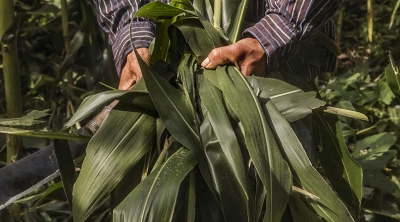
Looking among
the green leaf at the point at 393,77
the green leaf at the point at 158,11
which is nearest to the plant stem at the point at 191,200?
the green leaf at the point at 158,11

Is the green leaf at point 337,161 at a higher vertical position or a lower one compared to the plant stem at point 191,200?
lower

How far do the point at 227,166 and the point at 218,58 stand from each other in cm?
18

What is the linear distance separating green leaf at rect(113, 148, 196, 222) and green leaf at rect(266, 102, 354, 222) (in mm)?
123

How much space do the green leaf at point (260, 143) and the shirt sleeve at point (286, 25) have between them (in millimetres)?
87

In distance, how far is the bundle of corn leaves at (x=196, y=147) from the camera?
0.79 meters

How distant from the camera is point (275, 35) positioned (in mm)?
960

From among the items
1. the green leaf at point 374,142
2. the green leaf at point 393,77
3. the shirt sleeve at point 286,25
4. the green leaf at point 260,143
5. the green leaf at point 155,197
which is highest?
the shirt sleeve at point 286,25

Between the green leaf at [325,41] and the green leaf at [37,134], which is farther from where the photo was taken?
the green leaf at [325,41]

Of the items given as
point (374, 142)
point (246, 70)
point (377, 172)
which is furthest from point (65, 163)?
point (374, 142)

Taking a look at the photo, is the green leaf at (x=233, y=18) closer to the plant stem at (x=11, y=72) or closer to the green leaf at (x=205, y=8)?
the green leaf at (x=205, y=8)

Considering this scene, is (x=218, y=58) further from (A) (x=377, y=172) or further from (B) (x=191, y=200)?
(A) (x=377, y=172)

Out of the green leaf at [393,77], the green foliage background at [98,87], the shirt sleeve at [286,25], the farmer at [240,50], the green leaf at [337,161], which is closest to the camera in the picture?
the farmer at [240,50]

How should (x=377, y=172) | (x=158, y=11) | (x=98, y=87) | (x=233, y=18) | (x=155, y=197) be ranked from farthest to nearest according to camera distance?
(x=98, y=87), (x=377, y=172), (x=233, y=18), (x=158, y=11), (x=155, y=197)

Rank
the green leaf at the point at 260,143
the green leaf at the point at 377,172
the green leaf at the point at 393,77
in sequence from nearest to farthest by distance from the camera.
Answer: the green leaf at the point at 260,143
the green leaf at the point at 393,77
the green leaf at the point at 377,172
